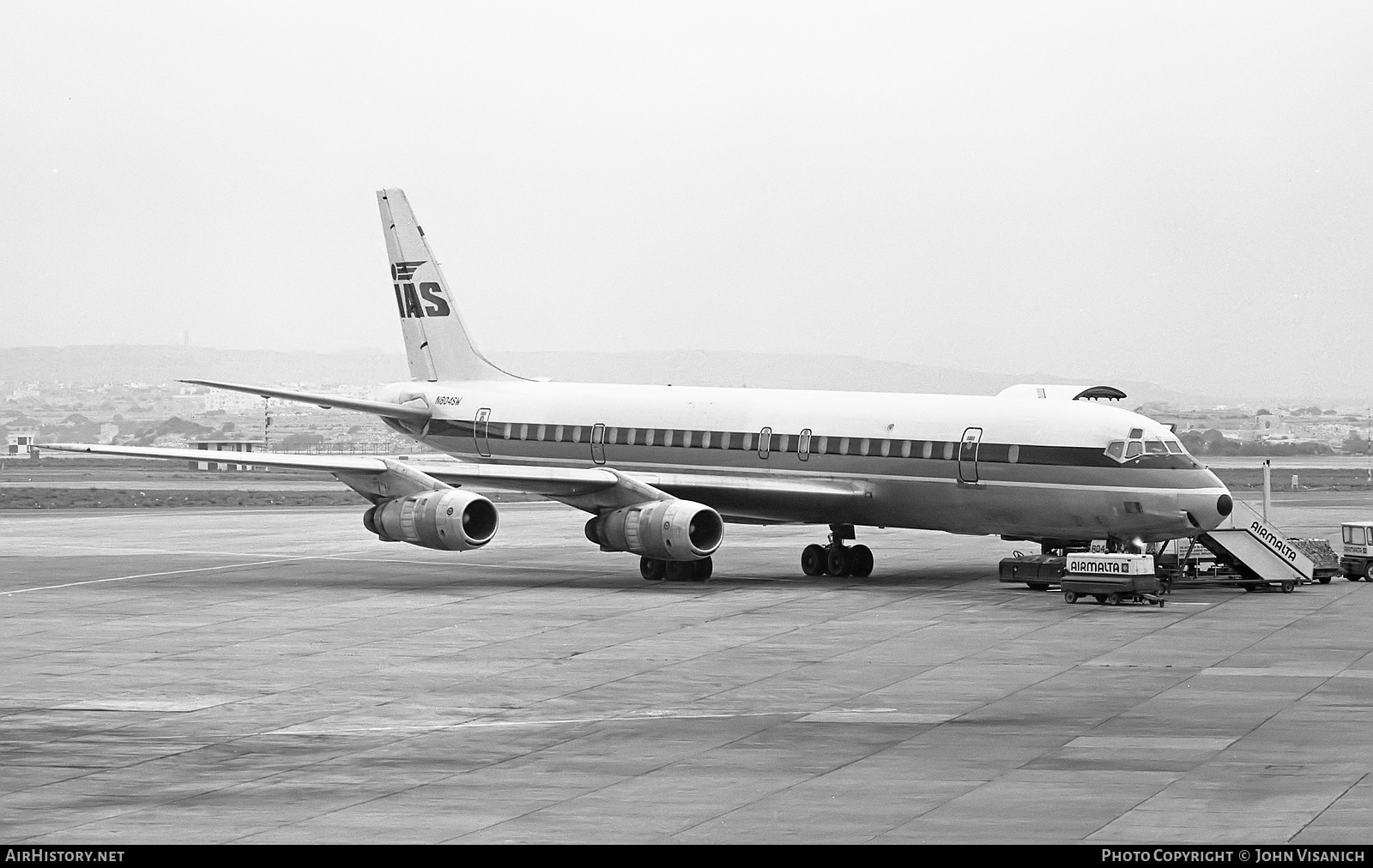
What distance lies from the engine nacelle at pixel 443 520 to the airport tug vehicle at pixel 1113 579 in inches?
502

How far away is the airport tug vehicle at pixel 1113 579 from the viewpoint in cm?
3666

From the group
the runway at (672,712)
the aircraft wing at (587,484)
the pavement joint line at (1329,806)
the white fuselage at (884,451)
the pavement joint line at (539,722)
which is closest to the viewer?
the pavement joint line at (1329,806)

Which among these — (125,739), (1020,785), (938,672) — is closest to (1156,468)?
(938,672)

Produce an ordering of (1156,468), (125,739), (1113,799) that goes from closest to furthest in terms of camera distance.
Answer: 1. (1113,799)
2. (125,739)
3. (1156,468)

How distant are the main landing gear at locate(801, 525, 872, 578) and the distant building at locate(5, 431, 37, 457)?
11301 cm

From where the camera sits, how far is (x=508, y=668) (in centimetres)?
2766

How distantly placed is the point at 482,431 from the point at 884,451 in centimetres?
1210

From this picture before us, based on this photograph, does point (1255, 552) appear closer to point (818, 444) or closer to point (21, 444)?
point (818, 444)

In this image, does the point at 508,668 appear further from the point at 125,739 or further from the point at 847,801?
the point at 847,801

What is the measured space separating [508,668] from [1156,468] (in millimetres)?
16919

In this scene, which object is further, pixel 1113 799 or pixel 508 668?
pixel 508 668

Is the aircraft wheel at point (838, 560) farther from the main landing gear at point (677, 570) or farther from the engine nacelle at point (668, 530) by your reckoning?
the engine nacelle at point (668, 530)

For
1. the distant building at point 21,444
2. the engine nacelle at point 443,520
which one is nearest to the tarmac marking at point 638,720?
the engine nacelle at point 443,520

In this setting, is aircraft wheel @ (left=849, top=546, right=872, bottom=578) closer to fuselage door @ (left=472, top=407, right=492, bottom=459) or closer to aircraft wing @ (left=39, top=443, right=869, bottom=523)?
aircraft wing @ (left=39, top=443, right=869, bottom=523)
